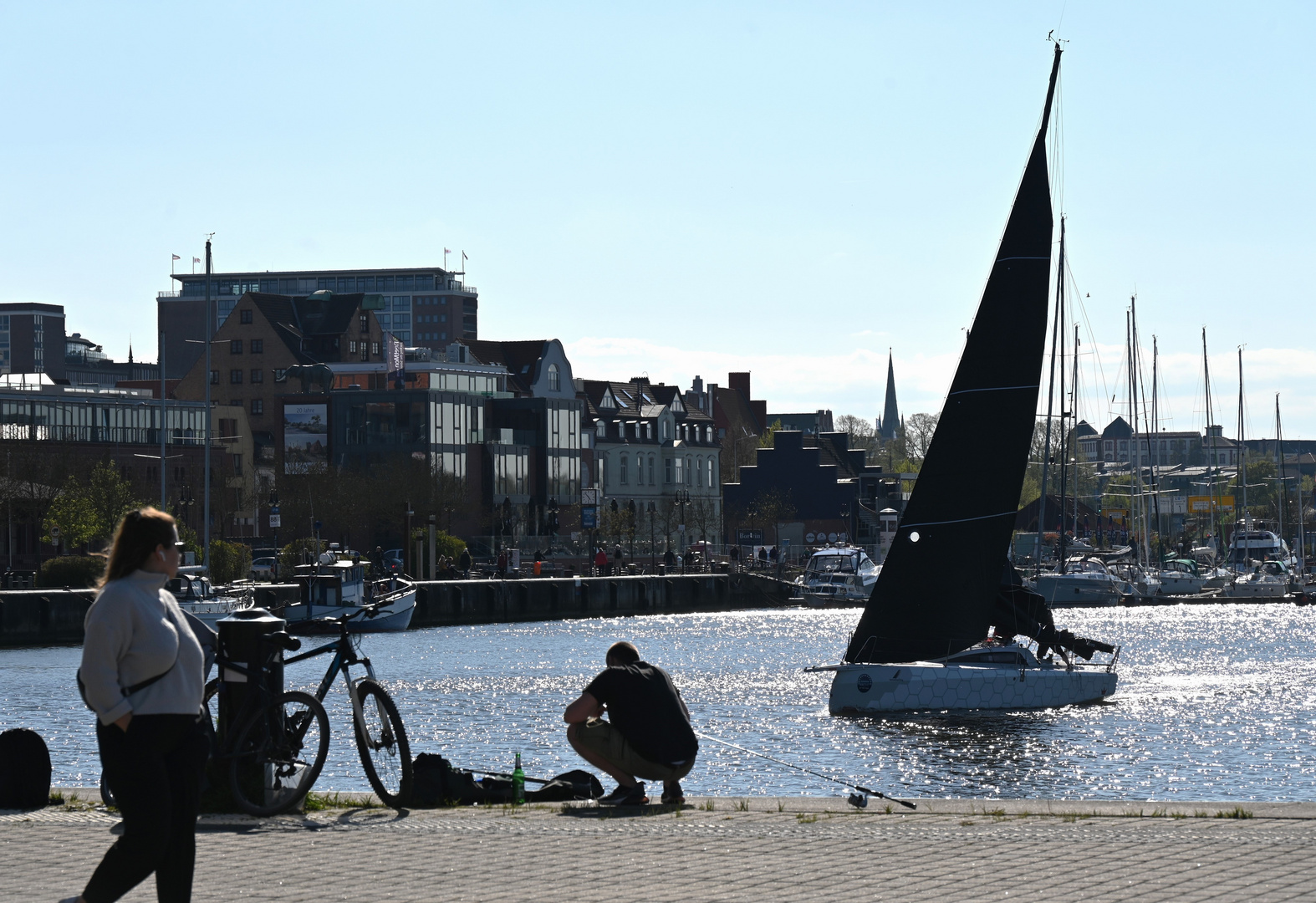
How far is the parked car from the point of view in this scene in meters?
83.2

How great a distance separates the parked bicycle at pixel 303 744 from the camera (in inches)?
503

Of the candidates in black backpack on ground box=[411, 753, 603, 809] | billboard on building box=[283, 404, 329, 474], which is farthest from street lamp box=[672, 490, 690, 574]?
black backpack on ground box=[411, 753, 603, 809]

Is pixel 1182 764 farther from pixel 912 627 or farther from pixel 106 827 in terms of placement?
pixel 106 827

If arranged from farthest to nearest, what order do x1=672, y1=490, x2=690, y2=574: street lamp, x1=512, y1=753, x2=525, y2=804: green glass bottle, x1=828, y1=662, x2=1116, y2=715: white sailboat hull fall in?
x1=672, y1=490, x2=690, y2=574: street lamp, x1=828, y1=662, x2=1116, y2=715: white sailboat hull, x1=512, y1=753, x2=525, y2=804: green glass bottle

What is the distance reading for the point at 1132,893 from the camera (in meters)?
9.52

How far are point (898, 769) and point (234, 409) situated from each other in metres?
92.1

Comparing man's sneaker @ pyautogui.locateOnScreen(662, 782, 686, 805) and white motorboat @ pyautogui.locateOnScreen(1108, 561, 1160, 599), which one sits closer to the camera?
man's sneaker @ pyautogui.locateOnScreen(662, 782, 686, 805)

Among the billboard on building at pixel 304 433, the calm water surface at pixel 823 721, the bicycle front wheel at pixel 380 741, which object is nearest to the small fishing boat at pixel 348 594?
the calm water surface at pixel 823 721

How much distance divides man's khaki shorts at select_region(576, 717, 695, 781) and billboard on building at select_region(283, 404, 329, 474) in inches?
3814

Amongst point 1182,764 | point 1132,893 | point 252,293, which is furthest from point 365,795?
point 252,293

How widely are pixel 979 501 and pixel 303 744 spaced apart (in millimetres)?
23281

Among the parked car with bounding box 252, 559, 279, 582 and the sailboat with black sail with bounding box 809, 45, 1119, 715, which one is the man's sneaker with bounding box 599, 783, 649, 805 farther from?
the parked car with bounding box 252, 559, 279, 582

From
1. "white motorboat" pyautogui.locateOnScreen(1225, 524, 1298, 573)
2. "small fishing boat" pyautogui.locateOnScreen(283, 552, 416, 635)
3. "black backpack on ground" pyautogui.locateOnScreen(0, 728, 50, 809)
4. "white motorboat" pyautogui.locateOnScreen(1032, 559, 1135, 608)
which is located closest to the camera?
"black backpack on ground" pyautogui.locateOnScreen(0, 728, 50, 809)

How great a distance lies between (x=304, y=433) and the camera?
111688 millimetres
